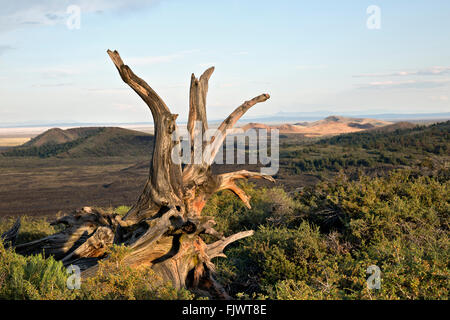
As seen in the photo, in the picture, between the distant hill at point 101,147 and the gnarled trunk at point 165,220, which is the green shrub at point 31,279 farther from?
the distant hill at point 101,147

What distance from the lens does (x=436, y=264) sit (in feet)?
16.4

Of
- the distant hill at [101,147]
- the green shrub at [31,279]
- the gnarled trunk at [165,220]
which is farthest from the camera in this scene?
the distant hill at [101,147]

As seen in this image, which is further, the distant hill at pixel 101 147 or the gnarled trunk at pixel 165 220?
the distant hill at pixel 101 147

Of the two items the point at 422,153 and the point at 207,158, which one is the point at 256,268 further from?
the point at 422,153

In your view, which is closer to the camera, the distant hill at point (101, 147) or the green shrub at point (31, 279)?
the green shrub at point (31, 279)

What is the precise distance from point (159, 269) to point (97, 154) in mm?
66848

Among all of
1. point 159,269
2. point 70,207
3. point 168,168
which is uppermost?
point 168,168

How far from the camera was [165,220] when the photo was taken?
A: 241 inches

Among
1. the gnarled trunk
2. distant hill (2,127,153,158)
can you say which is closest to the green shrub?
the gnarled trunk

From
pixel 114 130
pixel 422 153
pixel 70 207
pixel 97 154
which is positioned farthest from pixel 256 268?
pixel 114 130

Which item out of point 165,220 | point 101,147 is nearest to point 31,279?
point 165,220

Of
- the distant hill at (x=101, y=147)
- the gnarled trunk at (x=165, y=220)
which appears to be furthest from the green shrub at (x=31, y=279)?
the distant hill at (x=101, y=147)

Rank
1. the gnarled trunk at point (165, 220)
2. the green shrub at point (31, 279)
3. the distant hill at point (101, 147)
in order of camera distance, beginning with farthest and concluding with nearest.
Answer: the distant hill at point (101, 147) → the gnarled trunk at point (165, 220) → the green shrub at point (31, 279)

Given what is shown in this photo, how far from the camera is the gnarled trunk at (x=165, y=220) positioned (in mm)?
6117
